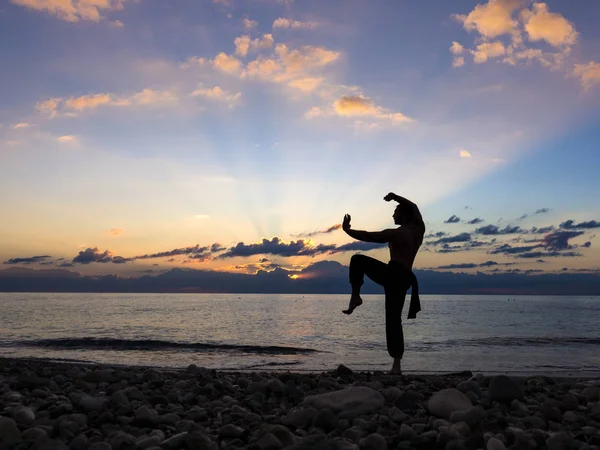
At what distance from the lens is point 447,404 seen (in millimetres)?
5277

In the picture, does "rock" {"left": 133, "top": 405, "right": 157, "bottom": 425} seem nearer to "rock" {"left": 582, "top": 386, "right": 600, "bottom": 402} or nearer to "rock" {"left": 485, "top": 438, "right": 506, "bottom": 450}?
A: "rock" {"left": 485, "top": 438, "right": 506, "bottom": 450}

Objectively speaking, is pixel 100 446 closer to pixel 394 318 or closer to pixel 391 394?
pixel 391 394

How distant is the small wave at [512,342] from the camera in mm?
25047

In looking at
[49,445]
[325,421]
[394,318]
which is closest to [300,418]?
→ [325,421]

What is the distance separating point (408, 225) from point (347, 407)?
371cm

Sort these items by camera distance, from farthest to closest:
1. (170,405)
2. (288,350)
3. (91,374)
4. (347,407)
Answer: (288,350) → (91,374) → (170,405) → (347,407)

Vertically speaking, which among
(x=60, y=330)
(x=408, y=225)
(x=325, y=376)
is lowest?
(x=60, y=330)

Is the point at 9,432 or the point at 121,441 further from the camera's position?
the point at 9,432

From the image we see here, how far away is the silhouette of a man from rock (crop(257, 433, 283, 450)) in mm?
3684

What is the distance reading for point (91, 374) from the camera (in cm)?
786

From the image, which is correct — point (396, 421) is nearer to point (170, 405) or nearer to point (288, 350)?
point (170, 405)

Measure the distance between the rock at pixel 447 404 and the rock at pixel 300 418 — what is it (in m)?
1.31

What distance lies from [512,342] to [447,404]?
23922mm

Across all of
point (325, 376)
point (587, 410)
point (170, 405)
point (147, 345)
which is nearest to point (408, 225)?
point (325, 376)
